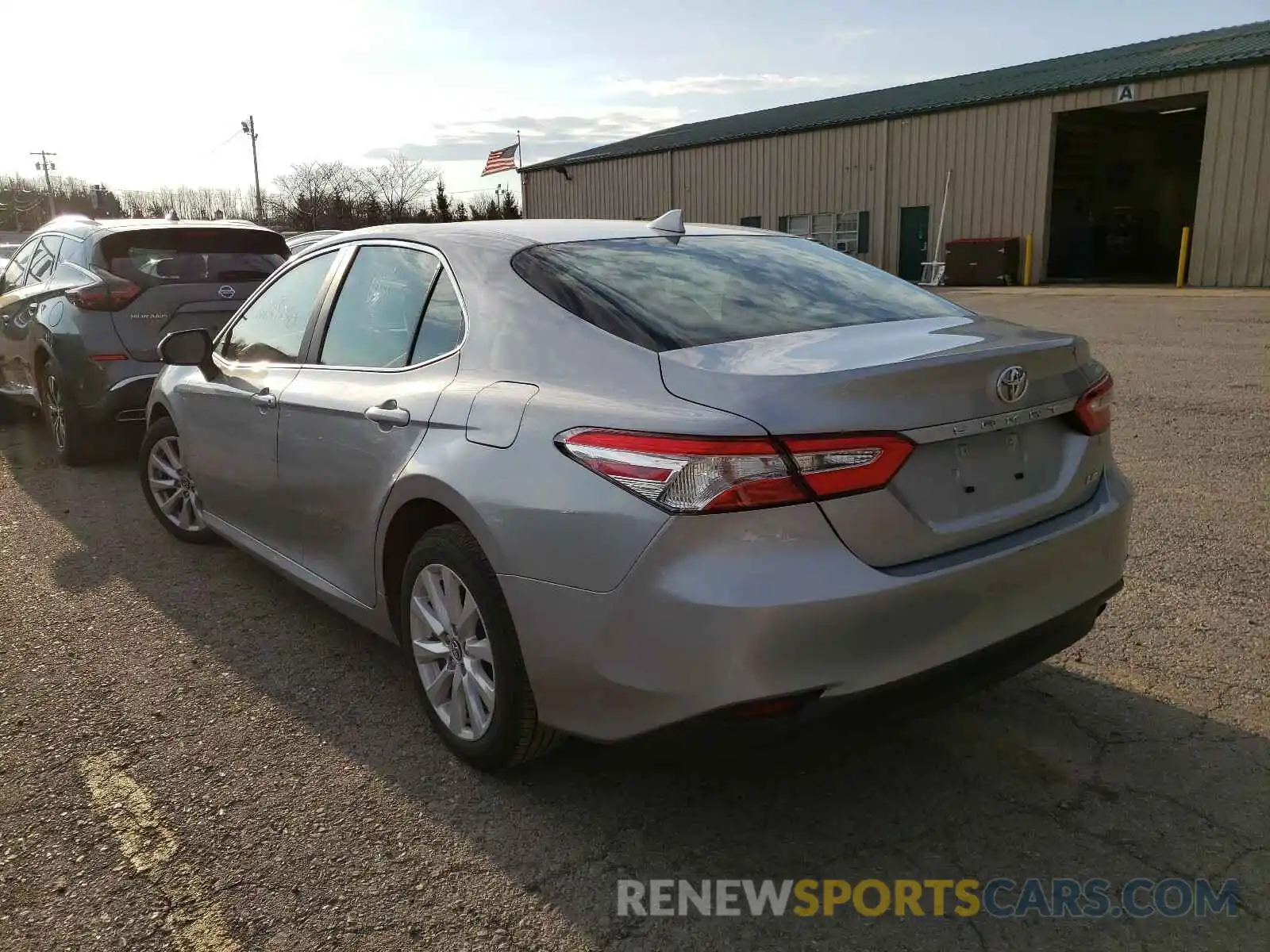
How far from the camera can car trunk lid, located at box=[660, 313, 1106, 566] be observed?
7.48ft

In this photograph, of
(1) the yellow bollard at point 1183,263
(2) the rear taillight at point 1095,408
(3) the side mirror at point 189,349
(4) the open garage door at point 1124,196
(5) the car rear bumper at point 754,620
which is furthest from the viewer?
(4) the open garage door at point 1124,196

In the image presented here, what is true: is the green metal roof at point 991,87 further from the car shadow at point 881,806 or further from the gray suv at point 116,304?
the car shadow at point 881,806

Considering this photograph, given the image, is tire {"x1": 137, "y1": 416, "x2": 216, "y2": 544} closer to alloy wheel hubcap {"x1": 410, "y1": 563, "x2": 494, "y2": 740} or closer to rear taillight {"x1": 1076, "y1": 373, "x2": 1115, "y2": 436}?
alloy wheel hubcap {"x1": 410, "y1": 563, "x2": 494, "y2": 740}

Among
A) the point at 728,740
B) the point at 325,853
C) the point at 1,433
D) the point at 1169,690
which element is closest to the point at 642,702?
the point at 728,740

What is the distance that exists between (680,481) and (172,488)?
396 cm

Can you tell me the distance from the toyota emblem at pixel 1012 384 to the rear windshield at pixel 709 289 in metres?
0.52

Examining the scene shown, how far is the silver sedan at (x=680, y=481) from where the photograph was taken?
2238 millimetres

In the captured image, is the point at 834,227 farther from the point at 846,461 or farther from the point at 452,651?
the point at 846,461

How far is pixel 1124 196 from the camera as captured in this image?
30.2 metres

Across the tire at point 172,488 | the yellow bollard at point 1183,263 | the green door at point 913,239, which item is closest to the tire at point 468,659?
the tire at point 172,488

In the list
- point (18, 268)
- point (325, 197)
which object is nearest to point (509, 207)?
point (325, 197)

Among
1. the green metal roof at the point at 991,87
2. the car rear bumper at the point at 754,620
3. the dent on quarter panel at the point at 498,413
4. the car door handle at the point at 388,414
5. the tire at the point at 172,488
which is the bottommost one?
the tire at the point at 172,488

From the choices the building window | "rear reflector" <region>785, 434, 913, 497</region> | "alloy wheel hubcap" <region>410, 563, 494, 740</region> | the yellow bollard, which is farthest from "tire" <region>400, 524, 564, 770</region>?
the building window

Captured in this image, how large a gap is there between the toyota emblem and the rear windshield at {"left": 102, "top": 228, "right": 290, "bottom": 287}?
596 centimetres
